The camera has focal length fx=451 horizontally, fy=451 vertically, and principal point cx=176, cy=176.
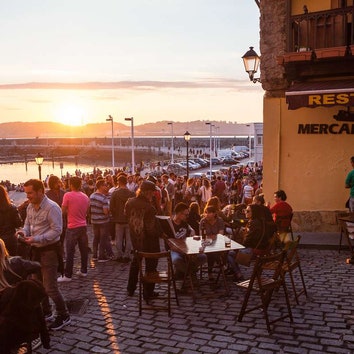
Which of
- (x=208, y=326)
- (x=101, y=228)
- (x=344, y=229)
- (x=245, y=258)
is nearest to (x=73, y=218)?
(x=101, y=228)

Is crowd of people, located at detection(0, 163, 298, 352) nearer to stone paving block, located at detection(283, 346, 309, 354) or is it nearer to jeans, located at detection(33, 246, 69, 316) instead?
jeans, located at detection(33, 246, 69, 316)

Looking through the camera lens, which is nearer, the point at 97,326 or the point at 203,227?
the point at 97,326

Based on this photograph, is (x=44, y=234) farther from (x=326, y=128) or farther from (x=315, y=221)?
(x=326, y=128)

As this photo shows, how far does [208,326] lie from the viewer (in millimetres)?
5727

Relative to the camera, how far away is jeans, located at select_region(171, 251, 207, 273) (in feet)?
22.8

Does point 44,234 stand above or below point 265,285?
above

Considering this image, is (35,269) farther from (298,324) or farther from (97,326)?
(298,324)

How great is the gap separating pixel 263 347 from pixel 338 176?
7018 mm

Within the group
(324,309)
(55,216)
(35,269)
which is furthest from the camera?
Answer: (324,309)

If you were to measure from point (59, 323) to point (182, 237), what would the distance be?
2.40 metres

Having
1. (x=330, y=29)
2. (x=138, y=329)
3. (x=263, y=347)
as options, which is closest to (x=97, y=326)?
(x=138, y=329)

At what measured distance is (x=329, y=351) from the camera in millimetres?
4910

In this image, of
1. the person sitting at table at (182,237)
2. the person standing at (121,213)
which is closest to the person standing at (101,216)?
the person standing at (121,213)

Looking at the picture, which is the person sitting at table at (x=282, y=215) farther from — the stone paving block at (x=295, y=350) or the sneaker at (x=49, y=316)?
the sneaker at (x=49, y=316)
